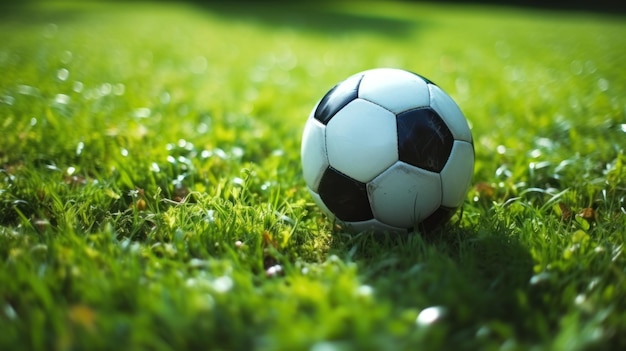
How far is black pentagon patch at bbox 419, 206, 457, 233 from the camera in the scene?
226cm

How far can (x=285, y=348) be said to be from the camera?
1.39 metres

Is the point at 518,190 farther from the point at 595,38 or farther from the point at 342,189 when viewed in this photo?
the point at 595,38

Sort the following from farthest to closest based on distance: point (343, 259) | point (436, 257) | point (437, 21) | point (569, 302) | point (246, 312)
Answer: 1. point (437, 21)
2. point (343, 259)
3. point (436, 257)
4. point (569, 302)
5. point (246, 312)

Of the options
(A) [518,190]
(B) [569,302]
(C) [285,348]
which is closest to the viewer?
(C) [285,348]

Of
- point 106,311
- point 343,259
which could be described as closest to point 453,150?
point 343,259

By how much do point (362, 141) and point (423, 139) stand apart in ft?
0.88

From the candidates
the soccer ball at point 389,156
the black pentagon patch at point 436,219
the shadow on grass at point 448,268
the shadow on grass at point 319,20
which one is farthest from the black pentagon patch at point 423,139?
the shadow on grass at point 319,20

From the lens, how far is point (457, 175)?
2244 mm

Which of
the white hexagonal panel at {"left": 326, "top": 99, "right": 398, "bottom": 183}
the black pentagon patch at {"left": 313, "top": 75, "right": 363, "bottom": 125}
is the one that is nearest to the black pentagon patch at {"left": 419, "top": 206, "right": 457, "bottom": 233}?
the white hexagonal panel at {"left": 326, "top": 99, "right": 398, "bottom": 183}

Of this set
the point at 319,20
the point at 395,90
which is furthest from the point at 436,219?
the point at 319,20

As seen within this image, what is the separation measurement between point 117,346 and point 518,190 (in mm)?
2265

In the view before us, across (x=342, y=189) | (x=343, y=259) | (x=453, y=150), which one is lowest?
(x=343, y=259)

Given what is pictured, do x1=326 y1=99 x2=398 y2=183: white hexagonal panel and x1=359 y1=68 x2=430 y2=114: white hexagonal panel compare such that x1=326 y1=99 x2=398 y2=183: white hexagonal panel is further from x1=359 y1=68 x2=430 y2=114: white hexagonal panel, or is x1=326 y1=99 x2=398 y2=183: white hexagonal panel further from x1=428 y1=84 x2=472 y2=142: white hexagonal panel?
x1=428 y1=84 x2=472 y2=142: white hexagonal panel

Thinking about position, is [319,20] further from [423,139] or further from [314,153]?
[423,139]
